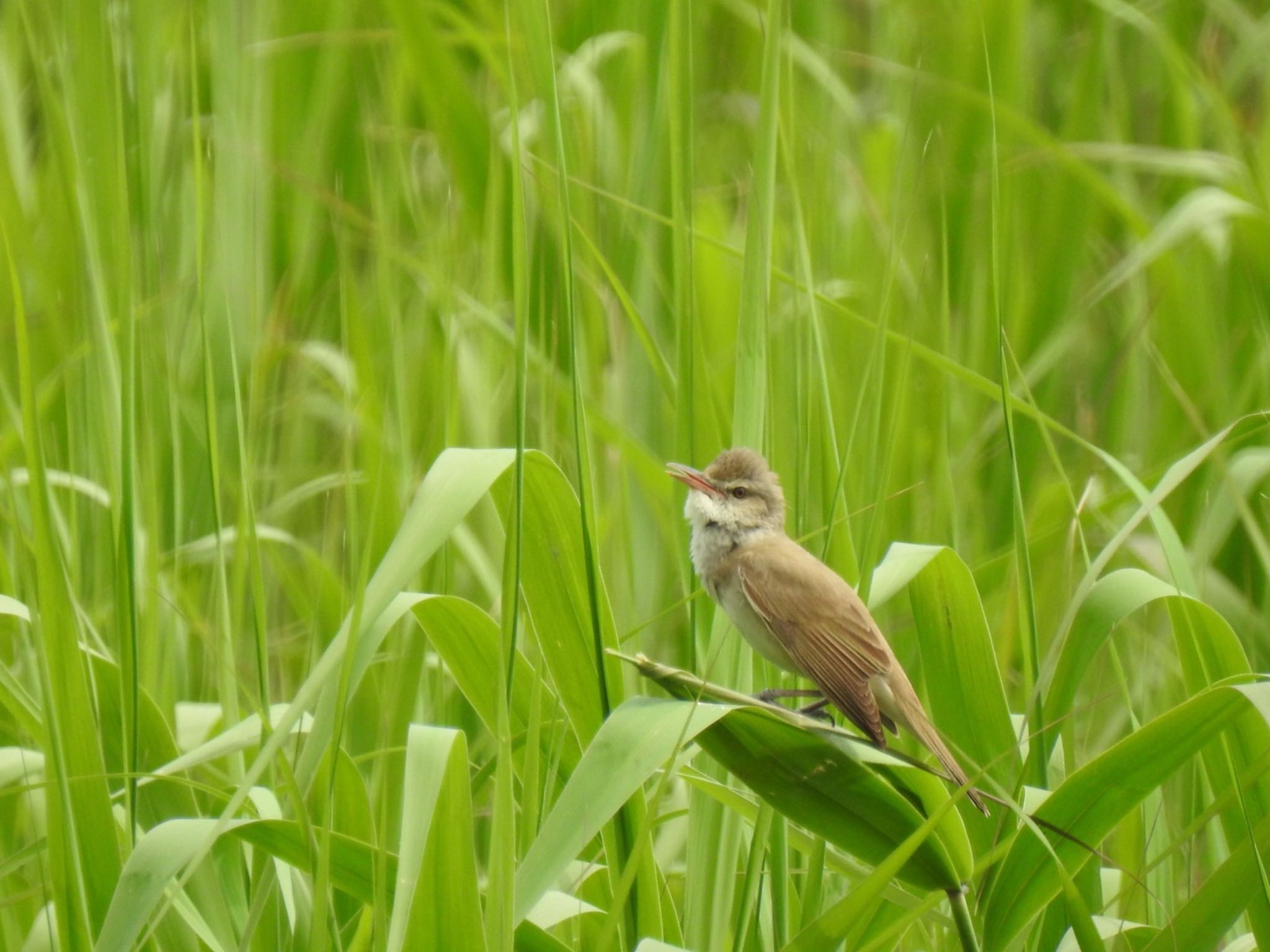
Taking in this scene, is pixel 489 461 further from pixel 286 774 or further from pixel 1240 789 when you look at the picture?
pixel 1240 789

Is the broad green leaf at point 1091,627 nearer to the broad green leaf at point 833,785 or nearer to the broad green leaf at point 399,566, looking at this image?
the broad green leaf at point 833,785

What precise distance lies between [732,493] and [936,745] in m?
0.62

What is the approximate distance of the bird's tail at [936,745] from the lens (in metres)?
1.99

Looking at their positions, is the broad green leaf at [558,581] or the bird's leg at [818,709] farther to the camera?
the bird's leg at [818,709]

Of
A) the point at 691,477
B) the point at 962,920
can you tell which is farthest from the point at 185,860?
the point at 691,477

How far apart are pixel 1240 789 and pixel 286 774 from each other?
1126 millimetres

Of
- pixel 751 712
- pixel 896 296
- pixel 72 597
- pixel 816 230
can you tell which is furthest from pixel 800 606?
pixel 896 296

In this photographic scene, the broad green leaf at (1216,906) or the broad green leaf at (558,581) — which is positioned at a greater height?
the broad green leaf at (558,581)

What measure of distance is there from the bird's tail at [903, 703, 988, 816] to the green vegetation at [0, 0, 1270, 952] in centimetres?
3

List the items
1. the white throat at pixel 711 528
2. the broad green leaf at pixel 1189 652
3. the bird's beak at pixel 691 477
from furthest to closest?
the white throat at pixel 711 528 → the bird's beak at pixel 691 477 → the broad green leaf at pixel 1189 652

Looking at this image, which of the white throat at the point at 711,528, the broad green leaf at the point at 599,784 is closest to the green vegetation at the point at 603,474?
the broad green leaf at the point at 599,784

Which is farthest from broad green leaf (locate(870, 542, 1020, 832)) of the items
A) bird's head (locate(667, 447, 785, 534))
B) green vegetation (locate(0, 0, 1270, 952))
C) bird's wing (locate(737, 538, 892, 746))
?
bird's head (locate(667, 447, 785, 534))

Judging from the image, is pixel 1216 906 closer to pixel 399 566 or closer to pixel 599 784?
pixel 599 784

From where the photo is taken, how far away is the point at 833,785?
179 cm
